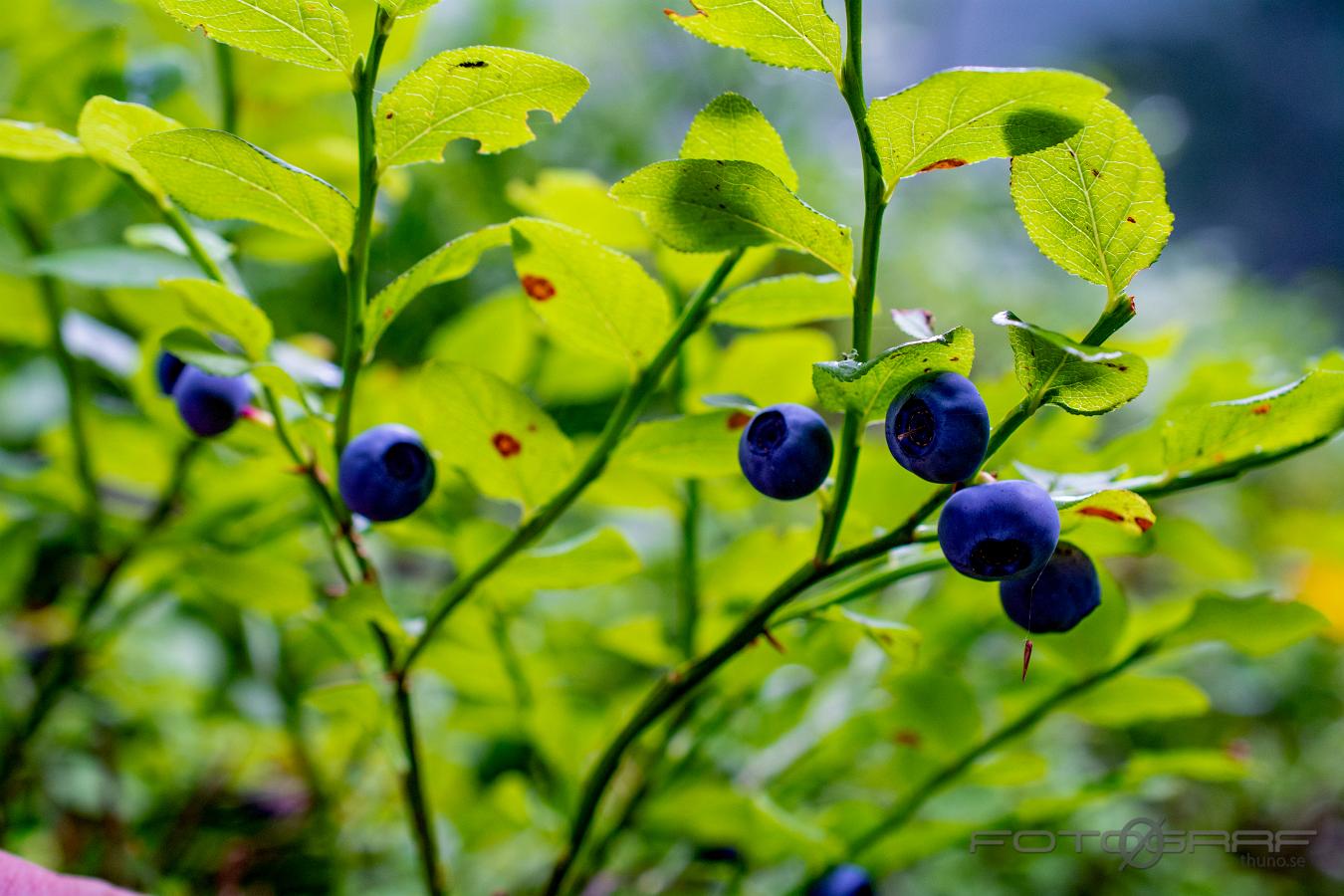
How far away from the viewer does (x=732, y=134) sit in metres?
0.32

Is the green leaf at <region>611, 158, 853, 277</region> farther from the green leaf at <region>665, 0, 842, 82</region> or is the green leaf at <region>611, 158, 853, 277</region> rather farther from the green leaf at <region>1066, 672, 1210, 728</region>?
the green leaf at <region>1066, 672, 1210, 728</region>

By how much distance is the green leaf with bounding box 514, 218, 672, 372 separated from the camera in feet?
1.20

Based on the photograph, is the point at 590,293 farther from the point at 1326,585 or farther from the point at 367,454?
the point at 1326,585

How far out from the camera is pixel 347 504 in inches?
14.3

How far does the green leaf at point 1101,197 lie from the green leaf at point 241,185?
0.23 meters

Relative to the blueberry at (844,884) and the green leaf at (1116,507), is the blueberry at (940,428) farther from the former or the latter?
the blueberry at (844,884)

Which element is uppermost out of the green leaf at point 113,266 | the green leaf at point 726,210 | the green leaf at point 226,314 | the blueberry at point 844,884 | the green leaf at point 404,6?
the green leaf at point 404,6

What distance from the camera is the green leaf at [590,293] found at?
37 centimetres

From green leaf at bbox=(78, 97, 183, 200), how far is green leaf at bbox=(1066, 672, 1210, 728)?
21.0 inches

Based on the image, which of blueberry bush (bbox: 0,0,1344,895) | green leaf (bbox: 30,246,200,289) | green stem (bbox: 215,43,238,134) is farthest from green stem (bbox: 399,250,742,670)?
green stem (bbox: 215,43,238,134)

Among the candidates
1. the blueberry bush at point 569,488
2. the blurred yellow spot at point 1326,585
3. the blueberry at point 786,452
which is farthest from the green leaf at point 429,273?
the blurred yellow spot at point 1326,585

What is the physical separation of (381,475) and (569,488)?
0.26 feet

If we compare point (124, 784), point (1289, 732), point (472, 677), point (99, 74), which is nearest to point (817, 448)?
point (472, 677)

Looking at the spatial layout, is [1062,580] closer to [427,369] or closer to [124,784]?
[427,369]
